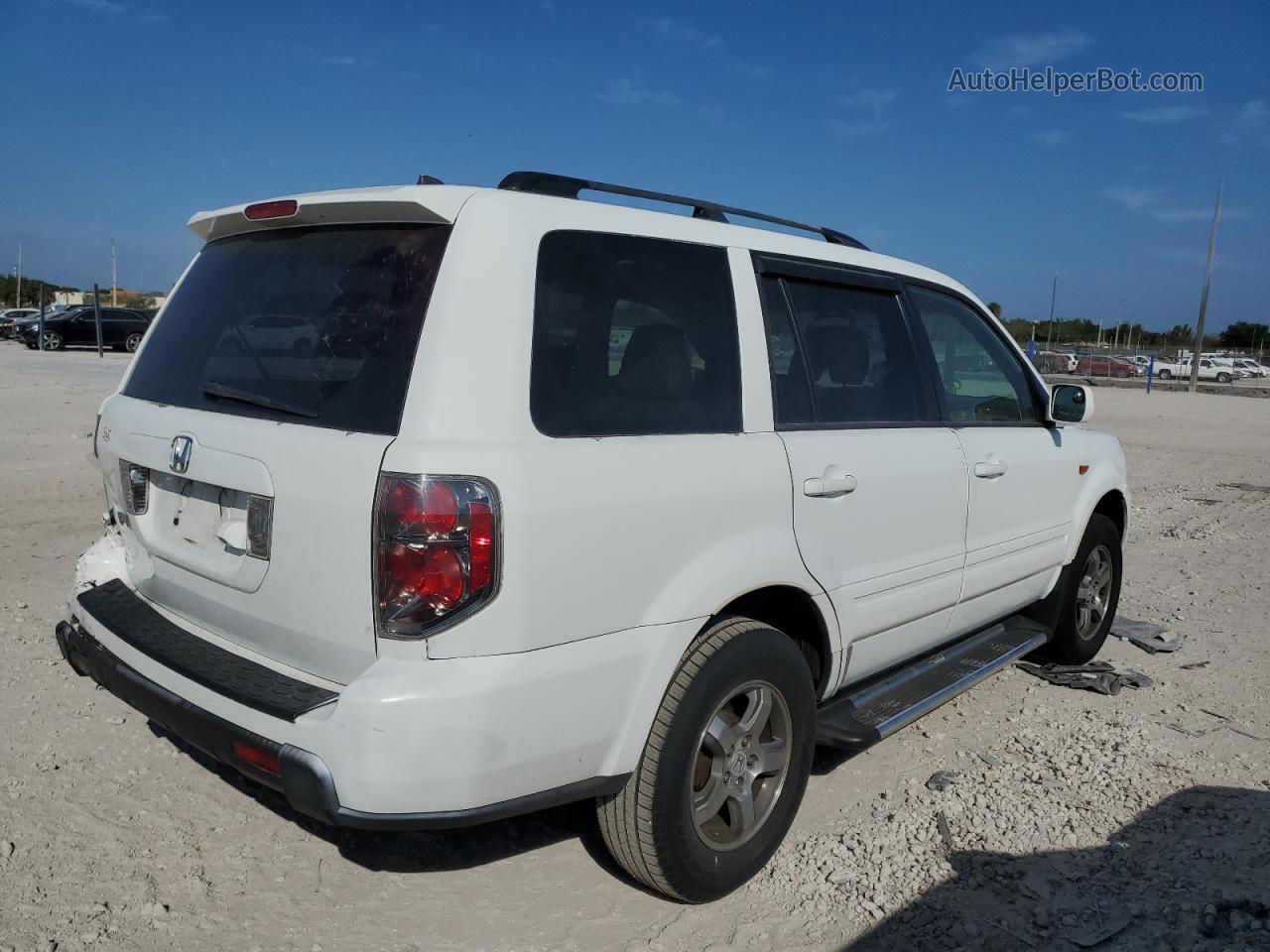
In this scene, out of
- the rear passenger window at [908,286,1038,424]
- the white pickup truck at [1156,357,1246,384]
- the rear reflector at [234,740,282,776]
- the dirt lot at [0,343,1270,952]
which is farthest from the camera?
the white pickup truck at [1156,357,1246,384]

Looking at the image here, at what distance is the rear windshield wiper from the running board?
6.18ft

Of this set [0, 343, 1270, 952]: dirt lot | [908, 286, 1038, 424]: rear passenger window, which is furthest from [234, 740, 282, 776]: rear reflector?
[908, 286, 1038, 424]: rear passenger window

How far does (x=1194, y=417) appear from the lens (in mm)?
23359

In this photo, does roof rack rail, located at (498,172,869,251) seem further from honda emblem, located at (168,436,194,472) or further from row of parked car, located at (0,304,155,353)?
row of parked car, located at (0,304,155,353)

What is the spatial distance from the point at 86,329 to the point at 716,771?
3480 cm

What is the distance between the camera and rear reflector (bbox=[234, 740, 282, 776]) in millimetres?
2352

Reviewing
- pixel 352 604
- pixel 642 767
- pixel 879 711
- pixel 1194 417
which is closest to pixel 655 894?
pixel 642 767

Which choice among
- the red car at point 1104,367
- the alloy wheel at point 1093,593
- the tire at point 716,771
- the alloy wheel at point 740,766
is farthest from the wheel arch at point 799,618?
the red car at point 1104,367

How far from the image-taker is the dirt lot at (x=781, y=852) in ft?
9.16

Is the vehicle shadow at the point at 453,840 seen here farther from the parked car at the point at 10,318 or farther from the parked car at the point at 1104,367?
the parked car at the point at 1104,367

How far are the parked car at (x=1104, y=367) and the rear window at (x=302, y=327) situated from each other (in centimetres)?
5230

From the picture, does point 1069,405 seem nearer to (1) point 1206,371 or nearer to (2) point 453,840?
→ (2) point 453,840

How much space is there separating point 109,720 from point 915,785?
316 centimetres

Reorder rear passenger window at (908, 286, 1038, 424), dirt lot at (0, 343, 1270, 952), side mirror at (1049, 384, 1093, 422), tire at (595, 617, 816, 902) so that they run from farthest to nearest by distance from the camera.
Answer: side mirror at (1049, 384, 1093, 422)
rear passenger window at (908, 286, 1038, 424)
dirt lot at (0, 343, 1270, 952)
tire at (595, 617, 816, 902)
